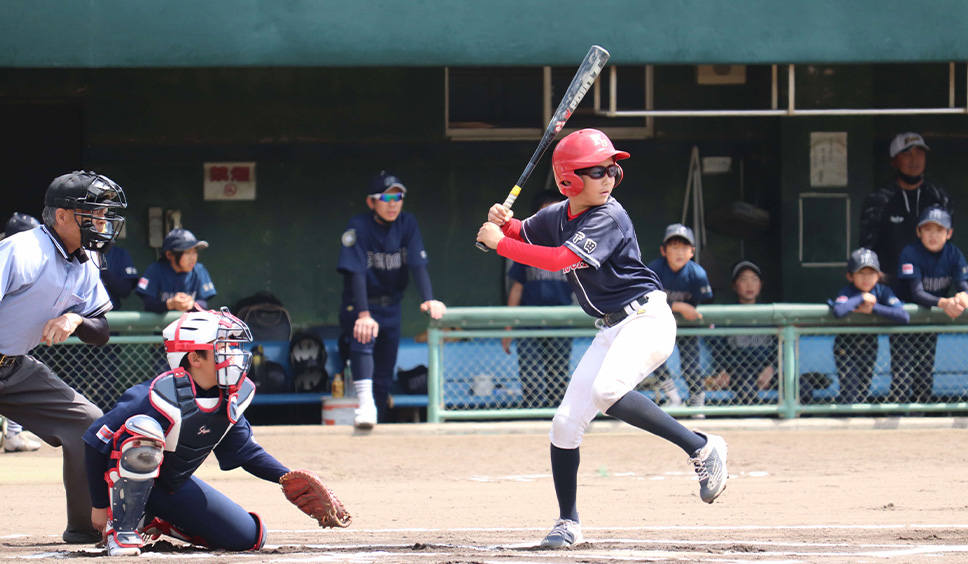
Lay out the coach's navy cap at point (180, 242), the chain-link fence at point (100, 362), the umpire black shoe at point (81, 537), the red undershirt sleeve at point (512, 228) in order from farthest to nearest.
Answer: the coach's navy cap at point (180, 242)
the chain-link fence at point (100, 362)
the red undershirt sleeve at point (512, 228)
the umpire black shoe at point (81, 537)

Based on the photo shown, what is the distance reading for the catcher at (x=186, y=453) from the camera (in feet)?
14.4

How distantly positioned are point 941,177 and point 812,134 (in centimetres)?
135

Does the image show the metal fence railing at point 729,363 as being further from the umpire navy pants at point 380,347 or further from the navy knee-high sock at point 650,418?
the navy knee-high sock at point 650,418

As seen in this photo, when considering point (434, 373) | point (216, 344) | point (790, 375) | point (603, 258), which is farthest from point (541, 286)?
point (216, 344)

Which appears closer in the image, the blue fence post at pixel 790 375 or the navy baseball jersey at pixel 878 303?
the navy baseball jersey at pixel 878 303

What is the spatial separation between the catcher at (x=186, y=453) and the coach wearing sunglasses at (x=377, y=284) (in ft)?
11.4

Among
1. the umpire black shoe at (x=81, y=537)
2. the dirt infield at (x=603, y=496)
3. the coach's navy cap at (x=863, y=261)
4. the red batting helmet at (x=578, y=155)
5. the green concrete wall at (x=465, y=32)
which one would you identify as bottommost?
the dirt infield at (x=603, y=496)

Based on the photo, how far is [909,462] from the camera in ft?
24.6

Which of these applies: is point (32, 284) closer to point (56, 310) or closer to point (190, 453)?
point (56, 310)

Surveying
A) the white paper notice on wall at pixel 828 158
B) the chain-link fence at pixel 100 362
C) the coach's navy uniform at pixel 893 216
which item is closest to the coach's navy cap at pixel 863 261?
the coach's navy uniform at pixel 893 216

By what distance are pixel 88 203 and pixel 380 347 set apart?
12.2ft

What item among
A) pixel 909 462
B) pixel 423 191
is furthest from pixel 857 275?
pixel 423 191

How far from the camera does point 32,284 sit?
4906 mm

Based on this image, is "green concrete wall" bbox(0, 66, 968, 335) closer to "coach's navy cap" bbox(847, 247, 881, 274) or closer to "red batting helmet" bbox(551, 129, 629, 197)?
"coach's navy cap" bbox(847, 247, 881, 274)
